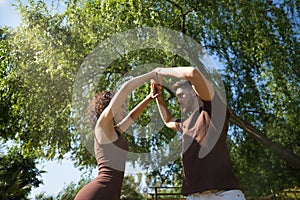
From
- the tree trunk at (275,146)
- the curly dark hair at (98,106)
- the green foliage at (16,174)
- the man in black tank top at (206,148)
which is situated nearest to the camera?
the man in black tank top at (206,148)

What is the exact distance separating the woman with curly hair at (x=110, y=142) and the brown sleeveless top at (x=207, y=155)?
45cm

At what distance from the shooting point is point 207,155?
8.87ft

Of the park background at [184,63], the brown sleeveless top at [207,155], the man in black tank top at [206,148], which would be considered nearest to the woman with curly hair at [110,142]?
the man in black tank top at [206,148]

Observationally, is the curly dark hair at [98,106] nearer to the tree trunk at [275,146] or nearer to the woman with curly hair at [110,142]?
the woman with curly hair at [110,142]

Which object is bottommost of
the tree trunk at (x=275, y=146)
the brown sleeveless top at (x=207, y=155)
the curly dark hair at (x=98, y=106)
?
the brown sleeveless top at (x=207, y=155)

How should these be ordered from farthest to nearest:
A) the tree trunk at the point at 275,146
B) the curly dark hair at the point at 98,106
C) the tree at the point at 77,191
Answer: the tree at the point at 77,191 < the tree trunk at the point at 275,146 < the curly dark hair at the point at 98,106

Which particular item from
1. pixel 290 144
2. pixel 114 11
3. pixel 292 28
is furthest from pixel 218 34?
pixel 290 144

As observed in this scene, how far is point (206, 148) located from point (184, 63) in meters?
7.51

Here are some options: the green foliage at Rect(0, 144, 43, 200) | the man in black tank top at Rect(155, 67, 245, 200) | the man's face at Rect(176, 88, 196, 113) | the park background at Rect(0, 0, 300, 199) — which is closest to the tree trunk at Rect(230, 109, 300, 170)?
the park background at Rect(0, 0, 300, 199)

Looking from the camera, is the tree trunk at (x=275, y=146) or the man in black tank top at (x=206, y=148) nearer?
the man in black tank top at (x=206, y=148)

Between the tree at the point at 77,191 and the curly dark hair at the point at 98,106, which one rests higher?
the tree at the point at 77,191

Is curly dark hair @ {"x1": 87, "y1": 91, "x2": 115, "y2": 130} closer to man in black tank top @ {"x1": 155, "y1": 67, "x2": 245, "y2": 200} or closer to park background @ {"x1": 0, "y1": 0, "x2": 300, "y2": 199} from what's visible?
man in black tank top @ {"x1": 155, "y1": 67, "x2": 245, "y2": 200}

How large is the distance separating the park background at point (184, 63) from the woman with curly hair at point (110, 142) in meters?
6.64

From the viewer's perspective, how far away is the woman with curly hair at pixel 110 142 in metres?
2.69
